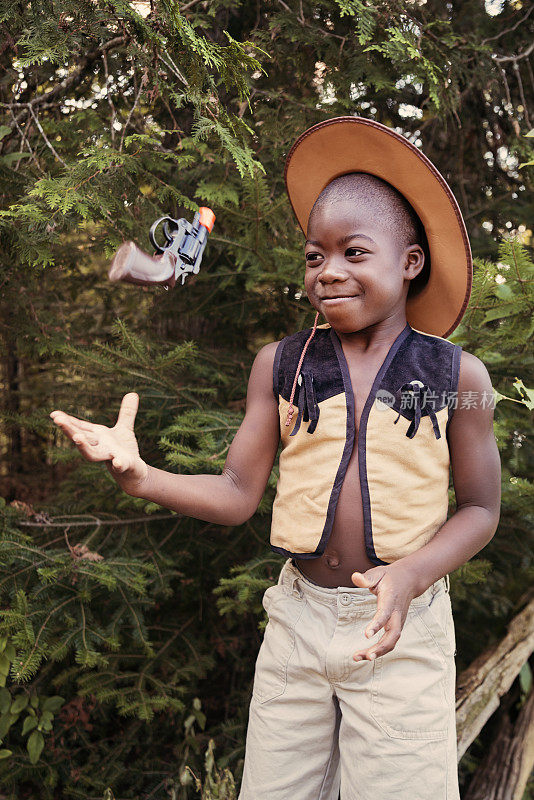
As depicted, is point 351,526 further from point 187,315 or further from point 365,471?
point 187,315

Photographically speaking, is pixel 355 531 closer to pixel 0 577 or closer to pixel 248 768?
pixel 248 768

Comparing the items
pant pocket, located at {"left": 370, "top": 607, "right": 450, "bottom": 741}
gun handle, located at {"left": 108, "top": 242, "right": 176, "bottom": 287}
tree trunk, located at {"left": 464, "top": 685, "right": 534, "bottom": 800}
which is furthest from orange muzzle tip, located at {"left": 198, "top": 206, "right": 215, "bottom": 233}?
tree trunk, located at {"left": 464, "top": 685, "right": 534, "bottom": 800}

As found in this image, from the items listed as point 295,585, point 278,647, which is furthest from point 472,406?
point 278,647

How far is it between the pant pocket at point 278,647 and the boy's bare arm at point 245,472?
25cm

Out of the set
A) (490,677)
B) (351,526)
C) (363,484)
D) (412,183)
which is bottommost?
(490,677)

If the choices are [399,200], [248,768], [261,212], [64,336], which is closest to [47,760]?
[248,768]

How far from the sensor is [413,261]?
70.4 inches

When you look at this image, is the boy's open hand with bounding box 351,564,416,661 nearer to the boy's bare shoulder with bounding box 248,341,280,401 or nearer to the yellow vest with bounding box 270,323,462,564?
the yellow vest with bounding box 270,323,462,564

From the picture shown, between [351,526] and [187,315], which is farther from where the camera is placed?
[187,315]

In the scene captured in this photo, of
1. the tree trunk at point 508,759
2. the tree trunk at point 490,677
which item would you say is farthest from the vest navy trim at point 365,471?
the tree trunk at point 508,759

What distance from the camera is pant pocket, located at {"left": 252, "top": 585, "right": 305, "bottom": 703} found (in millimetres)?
1750

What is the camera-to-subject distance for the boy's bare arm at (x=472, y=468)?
1.66 meters

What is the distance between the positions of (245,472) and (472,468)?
588 millimetres

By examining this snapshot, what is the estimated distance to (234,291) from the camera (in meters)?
3.34
